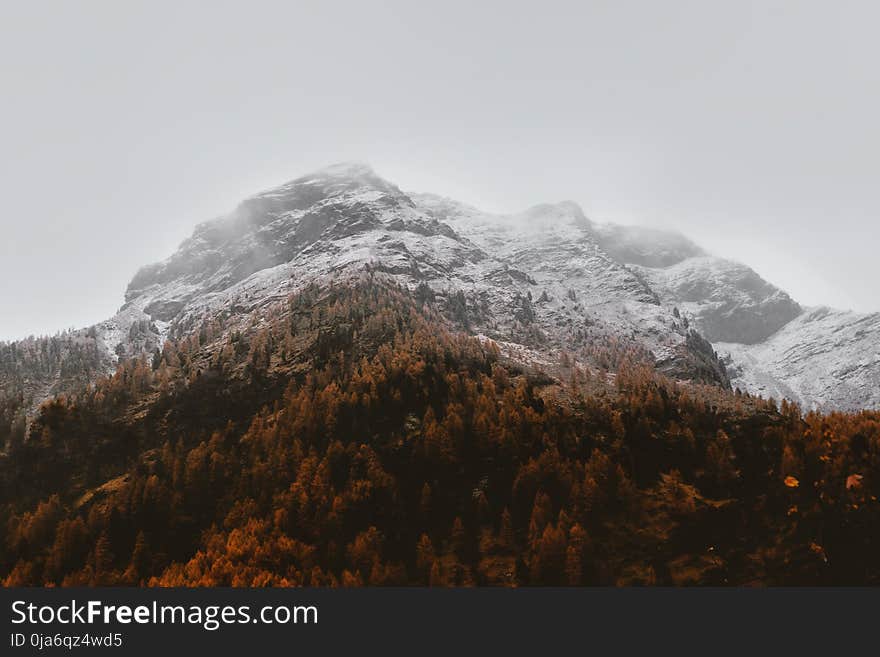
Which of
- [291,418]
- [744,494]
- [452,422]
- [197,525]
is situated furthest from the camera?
[291,418]

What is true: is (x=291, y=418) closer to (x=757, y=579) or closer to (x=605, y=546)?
(x=605, y=546)

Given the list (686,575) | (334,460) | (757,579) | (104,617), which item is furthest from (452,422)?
(104,617)

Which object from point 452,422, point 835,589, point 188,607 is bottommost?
point 835,589

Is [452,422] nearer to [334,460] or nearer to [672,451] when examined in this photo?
[334,460]

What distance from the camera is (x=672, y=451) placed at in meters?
174

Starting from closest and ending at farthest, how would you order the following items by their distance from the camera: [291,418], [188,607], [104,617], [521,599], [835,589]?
[104,617], [188,607], [521,599], [835,589], [291,418]

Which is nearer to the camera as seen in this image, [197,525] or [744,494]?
[744,494]

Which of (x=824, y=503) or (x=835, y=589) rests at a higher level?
(x=824, y=503)

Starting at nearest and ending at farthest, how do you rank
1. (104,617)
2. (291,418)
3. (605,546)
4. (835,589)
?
(104,617), (835,589), (605,546), (291,418)

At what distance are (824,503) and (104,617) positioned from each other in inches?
5937

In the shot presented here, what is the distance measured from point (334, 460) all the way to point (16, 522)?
9654cm

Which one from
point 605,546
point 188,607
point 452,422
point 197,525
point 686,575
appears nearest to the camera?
point 188,607

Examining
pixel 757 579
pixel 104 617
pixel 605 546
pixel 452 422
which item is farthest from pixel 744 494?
pixel 104 617

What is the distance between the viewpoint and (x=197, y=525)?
543 ft
